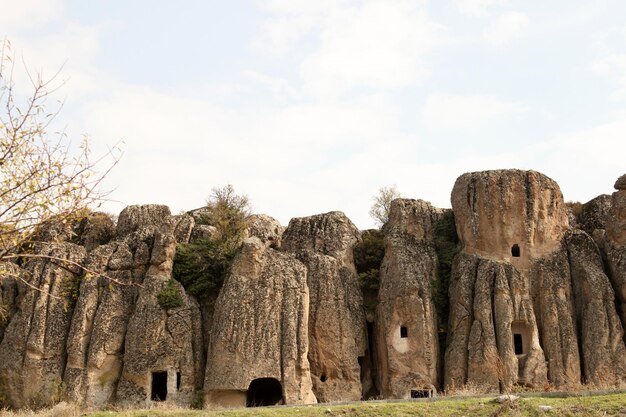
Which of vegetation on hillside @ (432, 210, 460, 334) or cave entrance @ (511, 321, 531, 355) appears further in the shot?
vegetation on hillside @ (432, 210, 460, 334)

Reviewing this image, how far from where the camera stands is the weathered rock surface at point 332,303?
107 feet

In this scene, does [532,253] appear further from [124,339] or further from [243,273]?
[124,339]

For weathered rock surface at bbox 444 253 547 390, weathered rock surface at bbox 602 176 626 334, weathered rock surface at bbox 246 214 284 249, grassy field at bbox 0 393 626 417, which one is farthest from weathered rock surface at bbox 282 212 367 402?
weathered rock surface at bbox 602 176 626 334

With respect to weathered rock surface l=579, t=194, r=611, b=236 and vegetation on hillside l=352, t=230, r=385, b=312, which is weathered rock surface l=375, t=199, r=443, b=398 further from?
weathered rock surface l=579, t=194, r=611, b=236

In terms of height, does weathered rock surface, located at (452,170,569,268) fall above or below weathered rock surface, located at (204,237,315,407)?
above

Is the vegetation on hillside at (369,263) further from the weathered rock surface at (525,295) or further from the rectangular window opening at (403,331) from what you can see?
the weathered rock surface at (525,295)

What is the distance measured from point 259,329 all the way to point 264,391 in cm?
403

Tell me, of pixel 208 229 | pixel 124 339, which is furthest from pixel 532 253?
pixel 124 339

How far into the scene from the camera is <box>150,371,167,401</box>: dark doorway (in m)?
32.9

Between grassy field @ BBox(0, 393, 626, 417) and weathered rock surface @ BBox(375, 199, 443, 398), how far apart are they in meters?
6.88

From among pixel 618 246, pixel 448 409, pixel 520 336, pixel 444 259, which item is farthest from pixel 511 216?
pixel 448 409

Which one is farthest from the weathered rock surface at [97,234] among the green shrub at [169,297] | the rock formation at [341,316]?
the green shrub at [169,297]

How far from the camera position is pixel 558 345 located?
31.9m

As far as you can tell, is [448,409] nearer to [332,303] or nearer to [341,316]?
[341,316]
